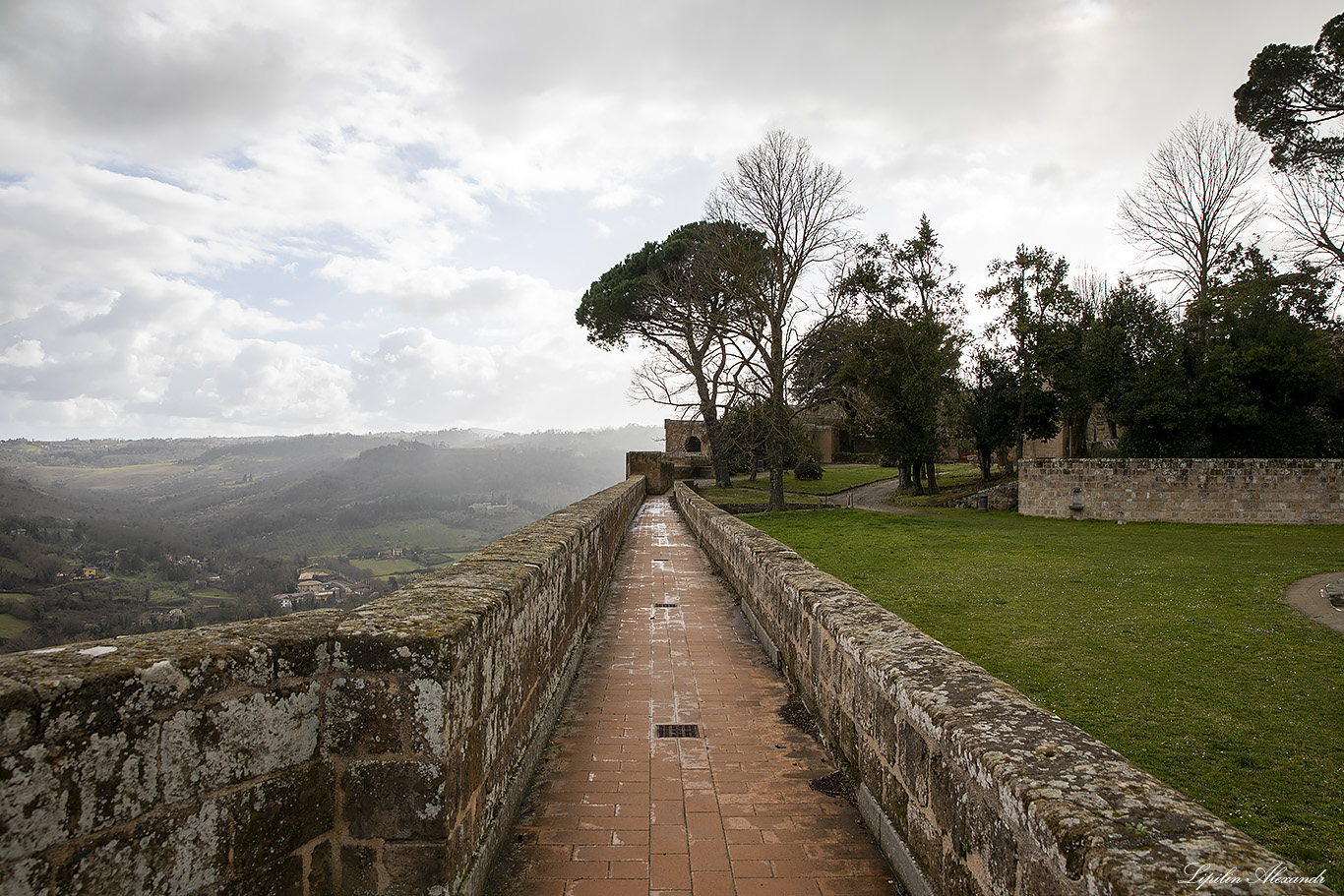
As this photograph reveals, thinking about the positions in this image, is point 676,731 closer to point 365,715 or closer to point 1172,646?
point 365,715

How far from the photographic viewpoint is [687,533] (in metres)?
14.0

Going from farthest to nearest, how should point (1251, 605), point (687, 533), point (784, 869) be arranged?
point (687, 533), point (1251, 605), point (784, 869)

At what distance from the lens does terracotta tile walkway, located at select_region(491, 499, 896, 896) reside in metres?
2.65

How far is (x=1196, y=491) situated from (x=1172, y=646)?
14.6 meters

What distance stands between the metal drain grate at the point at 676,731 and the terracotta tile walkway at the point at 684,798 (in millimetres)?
44

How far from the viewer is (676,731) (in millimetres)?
4129

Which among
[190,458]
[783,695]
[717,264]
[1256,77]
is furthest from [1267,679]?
[190,458]

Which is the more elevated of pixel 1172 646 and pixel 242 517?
pixel 1172 646

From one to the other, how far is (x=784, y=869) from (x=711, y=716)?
167 centimetres

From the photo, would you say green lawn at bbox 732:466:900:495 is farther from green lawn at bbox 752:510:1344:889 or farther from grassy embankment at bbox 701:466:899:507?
green lawn at bbox 752:510:1344:889

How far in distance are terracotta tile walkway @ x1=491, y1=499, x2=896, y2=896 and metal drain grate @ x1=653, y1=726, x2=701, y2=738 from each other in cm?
4

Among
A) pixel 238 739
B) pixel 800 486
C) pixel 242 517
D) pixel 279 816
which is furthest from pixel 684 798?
pixel 242 517

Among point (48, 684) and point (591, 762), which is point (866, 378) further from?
point (48, 684)

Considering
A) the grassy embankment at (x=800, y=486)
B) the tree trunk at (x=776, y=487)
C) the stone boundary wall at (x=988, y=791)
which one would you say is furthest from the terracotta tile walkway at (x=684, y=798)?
the grassy embankment at (x=800, y=486)
